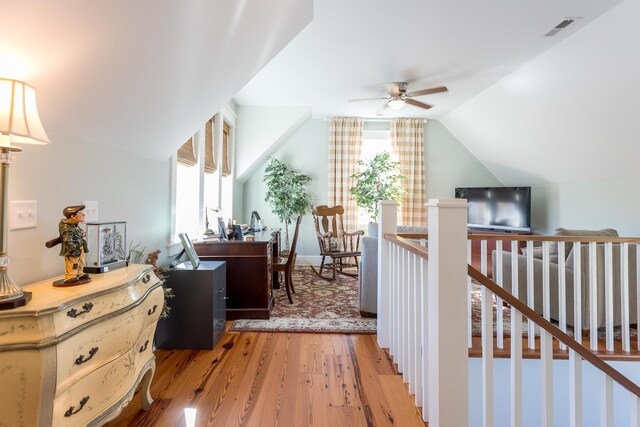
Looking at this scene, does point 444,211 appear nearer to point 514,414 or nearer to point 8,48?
point 514,414

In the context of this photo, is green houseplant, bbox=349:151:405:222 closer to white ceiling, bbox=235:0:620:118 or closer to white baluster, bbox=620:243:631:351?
white ceiling, bbox=235:0:620:118

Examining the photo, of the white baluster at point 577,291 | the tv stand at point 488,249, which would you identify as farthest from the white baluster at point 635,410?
the tv stand at point 488,249

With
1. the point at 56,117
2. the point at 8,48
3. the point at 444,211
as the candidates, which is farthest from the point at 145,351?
the point at 444,211

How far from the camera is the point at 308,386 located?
195 cm

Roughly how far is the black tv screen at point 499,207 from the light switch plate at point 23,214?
5.06m

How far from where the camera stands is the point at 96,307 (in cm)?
119

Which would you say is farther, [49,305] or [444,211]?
[444,211]

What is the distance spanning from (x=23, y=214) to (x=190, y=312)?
4.35 feet

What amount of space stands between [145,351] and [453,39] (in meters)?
3.57

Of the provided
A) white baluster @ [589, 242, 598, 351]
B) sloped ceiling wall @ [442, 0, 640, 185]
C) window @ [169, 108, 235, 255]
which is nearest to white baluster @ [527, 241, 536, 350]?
white baluster @ [589, 242, 598, 351]

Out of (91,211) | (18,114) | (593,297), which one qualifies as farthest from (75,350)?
(593,297)

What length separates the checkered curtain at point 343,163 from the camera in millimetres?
5621

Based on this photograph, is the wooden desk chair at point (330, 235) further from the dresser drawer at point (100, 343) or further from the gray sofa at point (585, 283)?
the dresser drawer at point (100, 343)

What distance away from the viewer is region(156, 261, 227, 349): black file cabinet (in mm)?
2373
